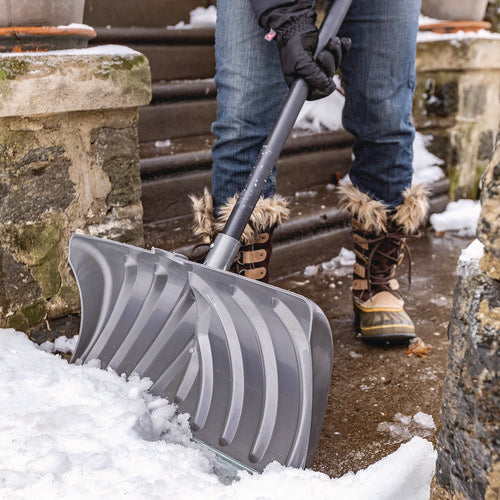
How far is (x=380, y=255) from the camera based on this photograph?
72.8 inches

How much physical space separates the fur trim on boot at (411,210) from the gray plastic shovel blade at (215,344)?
31.9 inches

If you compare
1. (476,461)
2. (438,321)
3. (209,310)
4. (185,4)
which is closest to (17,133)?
(209,310)

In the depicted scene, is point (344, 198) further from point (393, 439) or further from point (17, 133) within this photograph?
point (17, 133)

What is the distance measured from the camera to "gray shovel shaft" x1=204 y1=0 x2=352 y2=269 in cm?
134

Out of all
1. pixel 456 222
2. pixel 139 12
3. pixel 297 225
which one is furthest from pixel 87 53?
pixel 456 222

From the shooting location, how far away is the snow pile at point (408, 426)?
1.36 meters

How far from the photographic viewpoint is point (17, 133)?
1.46 metres

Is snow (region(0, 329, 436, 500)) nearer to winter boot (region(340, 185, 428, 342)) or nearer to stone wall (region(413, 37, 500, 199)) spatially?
winter boot (region(340, 185, 428, 342))

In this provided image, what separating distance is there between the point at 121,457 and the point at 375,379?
2.60ft

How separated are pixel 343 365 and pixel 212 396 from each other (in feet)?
1.90

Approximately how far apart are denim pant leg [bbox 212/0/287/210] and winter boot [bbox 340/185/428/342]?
14.6 inches

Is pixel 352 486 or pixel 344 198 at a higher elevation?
pixel 344 198

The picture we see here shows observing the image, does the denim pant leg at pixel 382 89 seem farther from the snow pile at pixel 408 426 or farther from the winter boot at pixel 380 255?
the snow pile at pixel 408 426

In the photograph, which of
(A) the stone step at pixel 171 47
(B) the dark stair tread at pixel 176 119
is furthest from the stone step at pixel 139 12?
(B) the dark stair tread at pixel 176 119
